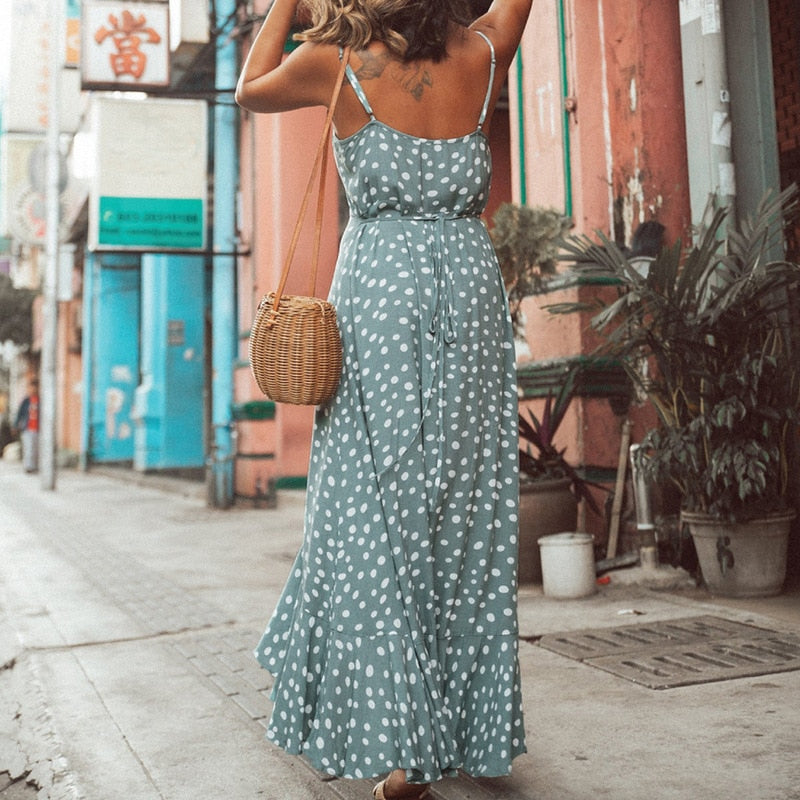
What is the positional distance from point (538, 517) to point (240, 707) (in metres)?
2.33

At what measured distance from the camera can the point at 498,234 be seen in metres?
5.19

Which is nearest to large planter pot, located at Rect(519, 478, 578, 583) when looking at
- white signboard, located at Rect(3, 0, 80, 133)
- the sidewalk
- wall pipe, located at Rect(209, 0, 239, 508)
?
the sidewalk

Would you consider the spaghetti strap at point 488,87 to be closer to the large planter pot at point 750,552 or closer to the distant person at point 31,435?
the large planter pot at point 750,552

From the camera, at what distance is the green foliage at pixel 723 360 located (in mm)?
4367

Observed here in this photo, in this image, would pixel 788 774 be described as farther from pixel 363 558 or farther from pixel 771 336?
pixel 771 336

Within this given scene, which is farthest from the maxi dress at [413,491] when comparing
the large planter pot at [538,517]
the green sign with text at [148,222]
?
the green sign with text at [148,222]

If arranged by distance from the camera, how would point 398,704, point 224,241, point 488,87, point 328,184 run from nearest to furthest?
point 398,704
point 488,87
point 328,184
point 224,241

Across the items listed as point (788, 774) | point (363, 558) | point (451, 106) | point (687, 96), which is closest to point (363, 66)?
point (451, 106)

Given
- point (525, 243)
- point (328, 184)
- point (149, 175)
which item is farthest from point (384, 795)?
point (149, 175)

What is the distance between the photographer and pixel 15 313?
27.8m

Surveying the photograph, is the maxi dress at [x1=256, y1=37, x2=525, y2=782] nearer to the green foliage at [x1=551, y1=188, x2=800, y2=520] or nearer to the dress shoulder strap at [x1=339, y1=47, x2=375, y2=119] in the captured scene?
the dress shoulder strap at [x1=339, y1=47, x2=375, y2=119]

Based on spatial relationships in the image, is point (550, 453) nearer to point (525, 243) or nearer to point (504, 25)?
point (525, 243)

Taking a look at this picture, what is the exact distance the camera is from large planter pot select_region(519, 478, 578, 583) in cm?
512

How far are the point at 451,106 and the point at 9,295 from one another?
27.7 meters
